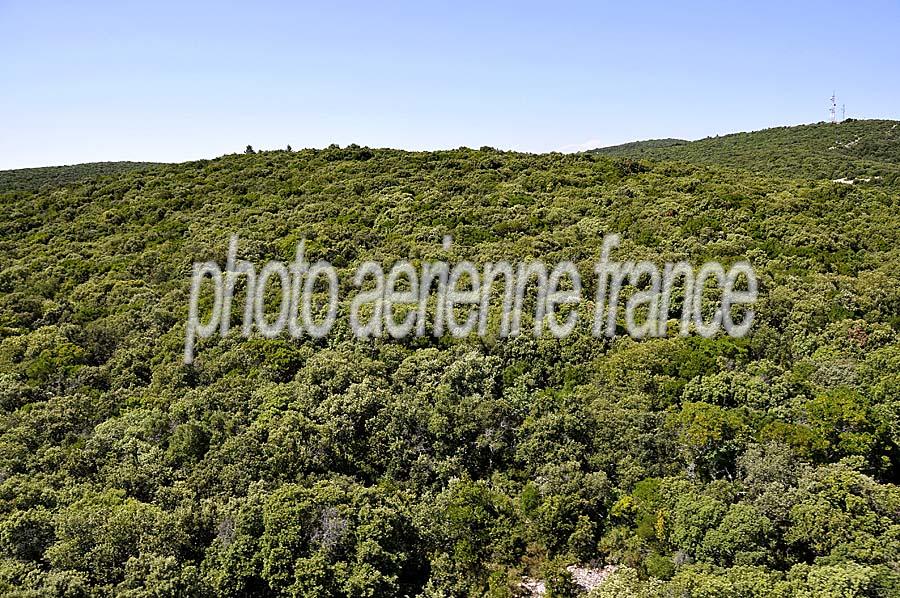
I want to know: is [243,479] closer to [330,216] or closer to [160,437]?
[160,437]

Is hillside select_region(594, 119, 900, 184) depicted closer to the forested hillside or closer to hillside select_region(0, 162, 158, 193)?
the forested hillside

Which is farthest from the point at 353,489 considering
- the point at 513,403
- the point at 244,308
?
the point at 244,308

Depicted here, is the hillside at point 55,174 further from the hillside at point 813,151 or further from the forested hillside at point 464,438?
the hillside at point 813,151

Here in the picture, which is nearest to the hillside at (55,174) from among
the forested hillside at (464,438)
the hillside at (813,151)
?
the forested hillside at (464,438)

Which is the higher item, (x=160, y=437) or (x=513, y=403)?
(x=513, y=403)

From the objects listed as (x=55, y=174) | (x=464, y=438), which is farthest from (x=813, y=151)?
(x=55, y=174)

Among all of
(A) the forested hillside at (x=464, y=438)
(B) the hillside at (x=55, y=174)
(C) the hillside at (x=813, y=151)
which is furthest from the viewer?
(B) the hillside at (x=55, y=174)

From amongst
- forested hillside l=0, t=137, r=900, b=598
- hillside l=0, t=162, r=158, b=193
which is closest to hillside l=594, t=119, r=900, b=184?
forested hillside l=0, t=137, r=900, b=598
